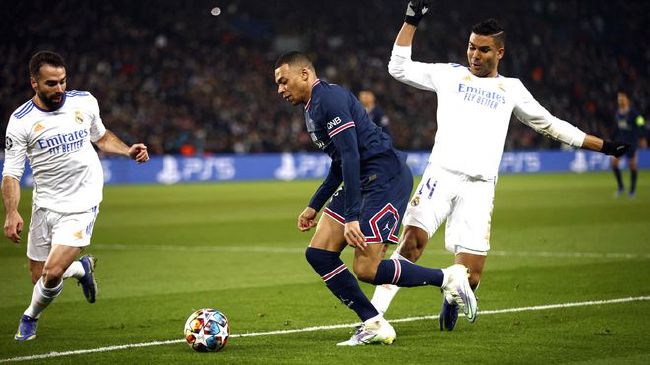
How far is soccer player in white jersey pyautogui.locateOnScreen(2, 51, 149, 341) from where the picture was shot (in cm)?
809

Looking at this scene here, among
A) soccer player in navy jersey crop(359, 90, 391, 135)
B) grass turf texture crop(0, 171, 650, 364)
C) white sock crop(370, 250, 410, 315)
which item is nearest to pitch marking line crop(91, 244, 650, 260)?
grass turf texture crop(0, 171, 650, 364)

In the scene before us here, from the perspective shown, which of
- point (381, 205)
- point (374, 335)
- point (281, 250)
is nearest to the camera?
point (381, 205)

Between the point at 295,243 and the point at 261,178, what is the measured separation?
65.9 feet

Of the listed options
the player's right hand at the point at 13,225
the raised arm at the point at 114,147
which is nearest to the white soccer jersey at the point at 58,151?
the raised arm at the point at 114,147

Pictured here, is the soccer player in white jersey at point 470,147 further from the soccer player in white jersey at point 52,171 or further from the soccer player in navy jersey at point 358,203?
the soccer player in white jersey at point 52,171

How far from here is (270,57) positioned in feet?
143

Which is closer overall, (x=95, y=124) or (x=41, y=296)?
(x=41, y=296)

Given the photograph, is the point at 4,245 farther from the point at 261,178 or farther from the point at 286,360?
the point at 261,178

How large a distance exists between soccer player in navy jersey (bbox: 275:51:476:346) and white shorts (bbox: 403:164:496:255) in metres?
0.48

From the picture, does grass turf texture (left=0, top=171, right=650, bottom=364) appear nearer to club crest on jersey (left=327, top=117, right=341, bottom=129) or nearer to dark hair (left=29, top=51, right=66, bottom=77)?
club crest on jersey (left=327, top=117, right=341, bottom=129)

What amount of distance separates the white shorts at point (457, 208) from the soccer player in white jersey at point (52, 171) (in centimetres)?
230

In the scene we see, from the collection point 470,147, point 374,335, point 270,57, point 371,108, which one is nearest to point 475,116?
point 470,147

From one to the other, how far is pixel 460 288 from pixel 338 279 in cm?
→ 93

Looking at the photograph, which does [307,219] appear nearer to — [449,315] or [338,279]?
[338,279]
